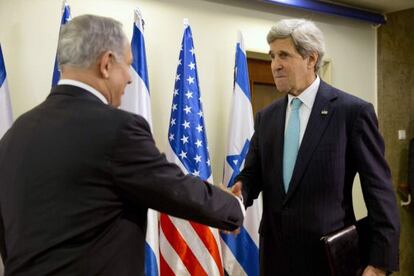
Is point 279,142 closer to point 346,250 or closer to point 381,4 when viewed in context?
point 346,250

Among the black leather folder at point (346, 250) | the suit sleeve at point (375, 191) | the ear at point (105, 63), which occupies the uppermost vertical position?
the ear at point (105, 63)

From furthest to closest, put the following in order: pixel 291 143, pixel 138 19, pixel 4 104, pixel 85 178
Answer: pixel 138 19
pixel 4 104
pixel 291 143
pixel 85 178

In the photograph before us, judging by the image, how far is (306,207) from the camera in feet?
5.47

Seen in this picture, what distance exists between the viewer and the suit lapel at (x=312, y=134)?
5.47ft

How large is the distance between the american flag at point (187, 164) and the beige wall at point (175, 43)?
21cm

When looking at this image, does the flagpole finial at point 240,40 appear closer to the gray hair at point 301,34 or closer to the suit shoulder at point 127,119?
the gray hair at point 301,34

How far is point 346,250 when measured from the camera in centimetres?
159

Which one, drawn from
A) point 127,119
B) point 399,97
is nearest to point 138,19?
point 127,119

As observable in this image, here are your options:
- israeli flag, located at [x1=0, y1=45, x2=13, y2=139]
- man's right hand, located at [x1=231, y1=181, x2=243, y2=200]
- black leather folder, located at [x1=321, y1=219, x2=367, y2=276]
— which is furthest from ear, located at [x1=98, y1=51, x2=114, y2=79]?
israeli flag, located at [x1=0, y1=45, x2=13, y2=139]

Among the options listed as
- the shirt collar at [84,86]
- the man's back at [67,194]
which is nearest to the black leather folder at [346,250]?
the man's back at [67,194]

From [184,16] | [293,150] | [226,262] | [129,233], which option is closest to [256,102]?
[184,16]

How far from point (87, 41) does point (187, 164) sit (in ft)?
5.49

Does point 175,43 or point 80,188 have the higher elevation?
point 175,43

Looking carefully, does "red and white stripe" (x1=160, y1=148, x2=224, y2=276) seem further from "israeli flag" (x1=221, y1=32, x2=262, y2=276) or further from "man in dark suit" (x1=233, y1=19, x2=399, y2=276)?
"man in dark suit" (x1=233, y1=19, x2=399, y2=276)
